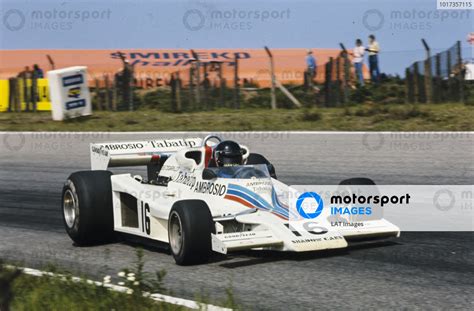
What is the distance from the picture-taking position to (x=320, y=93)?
19188 millimetres

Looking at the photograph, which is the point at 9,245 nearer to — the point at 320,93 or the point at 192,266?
the point at 192,266

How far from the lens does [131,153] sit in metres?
9.70

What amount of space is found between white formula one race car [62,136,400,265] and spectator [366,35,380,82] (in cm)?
1013

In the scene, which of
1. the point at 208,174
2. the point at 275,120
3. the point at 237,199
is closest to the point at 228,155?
the point at 208,174

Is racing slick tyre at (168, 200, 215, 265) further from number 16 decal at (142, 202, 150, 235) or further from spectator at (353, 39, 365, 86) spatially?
spectator at (353, 39, 365, 86)

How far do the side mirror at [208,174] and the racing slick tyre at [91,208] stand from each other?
1318mm

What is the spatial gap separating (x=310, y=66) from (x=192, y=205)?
13.9m

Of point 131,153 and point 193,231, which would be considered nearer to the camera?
point 193,231

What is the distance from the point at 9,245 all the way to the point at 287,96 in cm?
1146

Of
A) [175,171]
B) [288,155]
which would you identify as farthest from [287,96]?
[175,171]

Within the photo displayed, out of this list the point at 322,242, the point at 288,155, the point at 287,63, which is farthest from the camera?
the point at 287,63

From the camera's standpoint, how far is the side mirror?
8.10m

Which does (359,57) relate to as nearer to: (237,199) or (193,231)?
(237,199)

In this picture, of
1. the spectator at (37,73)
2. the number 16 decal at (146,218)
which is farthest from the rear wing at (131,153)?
the spectator at (37,73)
